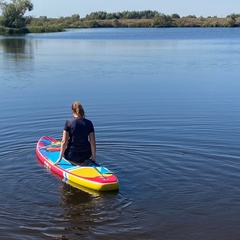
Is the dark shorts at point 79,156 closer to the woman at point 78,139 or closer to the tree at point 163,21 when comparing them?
the woman at point 78,139

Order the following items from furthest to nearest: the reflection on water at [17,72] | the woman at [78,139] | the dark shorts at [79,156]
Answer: the reflection on water at [17,72]
the dark shorts at [79,156]
the woman at [78,139]

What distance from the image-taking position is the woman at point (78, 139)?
36.7 ft

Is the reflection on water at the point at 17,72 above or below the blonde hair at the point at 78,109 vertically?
below

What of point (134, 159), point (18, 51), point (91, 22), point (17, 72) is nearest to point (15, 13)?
point (91, 22)

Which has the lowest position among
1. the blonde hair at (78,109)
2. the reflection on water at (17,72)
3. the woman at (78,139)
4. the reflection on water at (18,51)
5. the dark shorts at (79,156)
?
the reflection on water at (18,51)

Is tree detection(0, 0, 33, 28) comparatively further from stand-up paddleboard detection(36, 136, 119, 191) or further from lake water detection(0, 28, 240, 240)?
stand-up paddleboard detection(36, 136, 119, 191)

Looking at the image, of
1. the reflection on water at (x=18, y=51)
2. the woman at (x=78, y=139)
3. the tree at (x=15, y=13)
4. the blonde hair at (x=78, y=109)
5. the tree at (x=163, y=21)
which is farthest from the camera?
the tree at (x=163, y=21)

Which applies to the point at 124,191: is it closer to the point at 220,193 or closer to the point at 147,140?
the point at 220,193

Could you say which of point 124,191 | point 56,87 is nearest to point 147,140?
point 124,191

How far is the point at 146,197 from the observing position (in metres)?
10.3

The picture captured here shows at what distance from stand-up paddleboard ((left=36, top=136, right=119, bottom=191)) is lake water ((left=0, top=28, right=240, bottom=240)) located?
0.19 metres

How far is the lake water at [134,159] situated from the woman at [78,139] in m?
0.67

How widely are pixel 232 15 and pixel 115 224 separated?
4672 inches

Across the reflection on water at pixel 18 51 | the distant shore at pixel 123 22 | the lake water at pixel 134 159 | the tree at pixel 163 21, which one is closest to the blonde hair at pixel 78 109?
the lake water at pixel 134 159
